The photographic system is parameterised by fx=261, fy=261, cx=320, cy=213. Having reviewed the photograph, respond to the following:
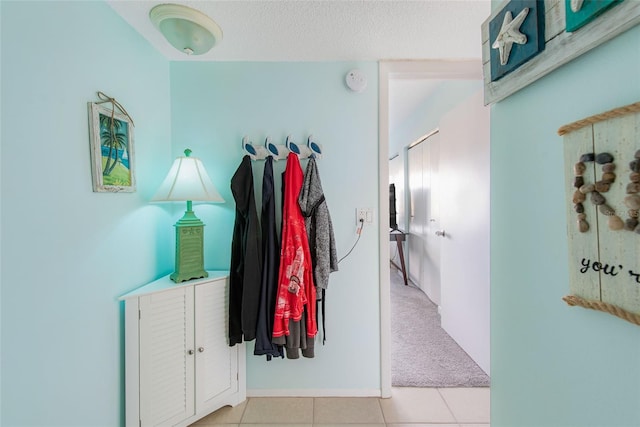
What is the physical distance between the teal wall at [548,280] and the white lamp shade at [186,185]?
4.45 ft

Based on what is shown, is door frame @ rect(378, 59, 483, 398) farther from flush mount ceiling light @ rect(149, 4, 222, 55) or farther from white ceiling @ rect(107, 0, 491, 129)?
flush mount ceiling light @ rect(149, 4, 222, 55)

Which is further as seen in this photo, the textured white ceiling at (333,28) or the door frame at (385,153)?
the door frame at (385,153)

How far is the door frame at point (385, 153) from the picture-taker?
1670 mm

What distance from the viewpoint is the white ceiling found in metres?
1.24

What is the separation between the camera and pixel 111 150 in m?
1.21

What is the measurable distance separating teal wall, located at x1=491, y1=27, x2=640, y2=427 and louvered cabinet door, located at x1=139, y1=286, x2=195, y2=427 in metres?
1.39

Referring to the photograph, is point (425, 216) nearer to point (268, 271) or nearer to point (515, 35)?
point (268, 271)

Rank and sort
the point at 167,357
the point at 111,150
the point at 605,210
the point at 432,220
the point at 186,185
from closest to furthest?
the point at 605,210 < the point at 111,150 < the point at 167,357 < the point at 186,185 < the point at 432,220

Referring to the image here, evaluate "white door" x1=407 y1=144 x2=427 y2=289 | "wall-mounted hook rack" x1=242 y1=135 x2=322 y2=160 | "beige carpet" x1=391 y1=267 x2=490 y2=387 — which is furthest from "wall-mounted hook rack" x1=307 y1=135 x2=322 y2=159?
"white door" x1=407 y1=144 x2=427 y2=289

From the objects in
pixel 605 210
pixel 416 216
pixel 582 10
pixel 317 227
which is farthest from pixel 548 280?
pixel 416 216

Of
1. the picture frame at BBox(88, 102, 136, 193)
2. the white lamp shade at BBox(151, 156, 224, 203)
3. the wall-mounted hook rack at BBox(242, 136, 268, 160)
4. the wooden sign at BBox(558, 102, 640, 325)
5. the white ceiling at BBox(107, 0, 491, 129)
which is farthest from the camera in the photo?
the wall-mounted hook rack at BBox(242, 136, 268, 160)

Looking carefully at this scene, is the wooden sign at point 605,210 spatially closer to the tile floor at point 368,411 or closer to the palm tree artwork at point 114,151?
the tile floor at point 368,411

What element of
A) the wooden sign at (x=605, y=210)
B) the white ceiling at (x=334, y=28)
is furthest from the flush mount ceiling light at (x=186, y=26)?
the wooden sign at (x=605, y=210)

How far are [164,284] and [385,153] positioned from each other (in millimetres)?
1500
